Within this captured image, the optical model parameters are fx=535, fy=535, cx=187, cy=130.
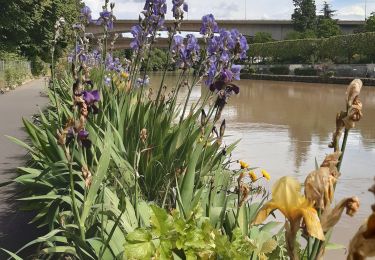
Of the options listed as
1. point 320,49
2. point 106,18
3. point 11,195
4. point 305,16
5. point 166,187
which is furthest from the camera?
point 305,16

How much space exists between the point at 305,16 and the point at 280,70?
27315 millimetres

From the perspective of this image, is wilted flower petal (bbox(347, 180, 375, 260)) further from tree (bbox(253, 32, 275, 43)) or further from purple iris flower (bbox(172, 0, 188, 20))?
tree (bbox(253, 32, 275, 43))

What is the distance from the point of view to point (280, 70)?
46344 millimetres

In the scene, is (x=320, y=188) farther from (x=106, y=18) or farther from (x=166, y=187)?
(x=106, y=18)

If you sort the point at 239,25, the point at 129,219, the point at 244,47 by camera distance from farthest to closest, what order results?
1. the point at 239,25
2. the point at 244,47
3. the point at 129,219

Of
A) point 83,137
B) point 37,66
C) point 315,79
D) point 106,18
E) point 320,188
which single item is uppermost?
point 106,18

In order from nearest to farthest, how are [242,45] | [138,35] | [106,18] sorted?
[242,45]
[138,35]
[106,18]

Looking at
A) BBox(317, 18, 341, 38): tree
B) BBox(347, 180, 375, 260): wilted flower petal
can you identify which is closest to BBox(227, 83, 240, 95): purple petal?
BBox(347, 180, 375, 260): wilted flower petal

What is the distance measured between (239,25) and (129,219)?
65741 mm

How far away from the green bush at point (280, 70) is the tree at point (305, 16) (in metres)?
23.8

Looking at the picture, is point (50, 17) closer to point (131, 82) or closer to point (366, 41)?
point (366, 41)

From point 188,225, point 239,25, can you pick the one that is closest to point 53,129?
point 188,225

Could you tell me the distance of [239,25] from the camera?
66500 millimetres

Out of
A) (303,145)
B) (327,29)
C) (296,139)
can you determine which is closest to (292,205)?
(303,145)
